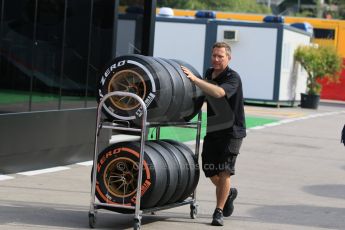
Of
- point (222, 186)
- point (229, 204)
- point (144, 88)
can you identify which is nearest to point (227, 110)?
point (222, 186)

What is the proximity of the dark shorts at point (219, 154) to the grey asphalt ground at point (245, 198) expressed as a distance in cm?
59

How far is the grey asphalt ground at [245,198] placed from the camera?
9.11m

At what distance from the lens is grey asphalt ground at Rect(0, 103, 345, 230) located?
9109mm

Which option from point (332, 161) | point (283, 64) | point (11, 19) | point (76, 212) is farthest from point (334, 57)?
point (76, 212)

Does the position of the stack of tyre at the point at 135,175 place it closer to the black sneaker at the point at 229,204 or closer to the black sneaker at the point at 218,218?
the black sneaker at the point at 218,218

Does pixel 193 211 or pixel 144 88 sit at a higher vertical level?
pixel 144 88

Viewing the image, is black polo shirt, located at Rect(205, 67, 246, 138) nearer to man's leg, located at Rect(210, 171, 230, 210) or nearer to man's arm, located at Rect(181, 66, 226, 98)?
man's arm, located at Rect(181, 66, 226, 98)

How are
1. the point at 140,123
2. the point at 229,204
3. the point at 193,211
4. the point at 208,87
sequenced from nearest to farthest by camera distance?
1. the point at 140,123
2. the point at 208,87
3. the point at 229,204
4. the point at 193,211

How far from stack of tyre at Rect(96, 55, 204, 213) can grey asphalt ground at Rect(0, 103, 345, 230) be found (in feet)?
1.30

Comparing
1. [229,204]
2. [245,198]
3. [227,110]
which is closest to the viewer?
[227,110]

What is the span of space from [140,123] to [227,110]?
99cm

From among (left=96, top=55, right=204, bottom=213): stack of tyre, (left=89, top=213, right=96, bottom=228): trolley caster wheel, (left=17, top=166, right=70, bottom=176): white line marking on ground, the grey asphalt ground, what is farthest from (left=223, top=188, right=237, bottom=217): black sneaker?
(left=17, top=166, right=70, bottom=176): white line marking on ground

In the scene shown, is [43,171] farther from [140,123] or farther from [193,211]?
[140,123]

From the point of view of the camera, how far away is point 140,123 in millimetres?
8523
